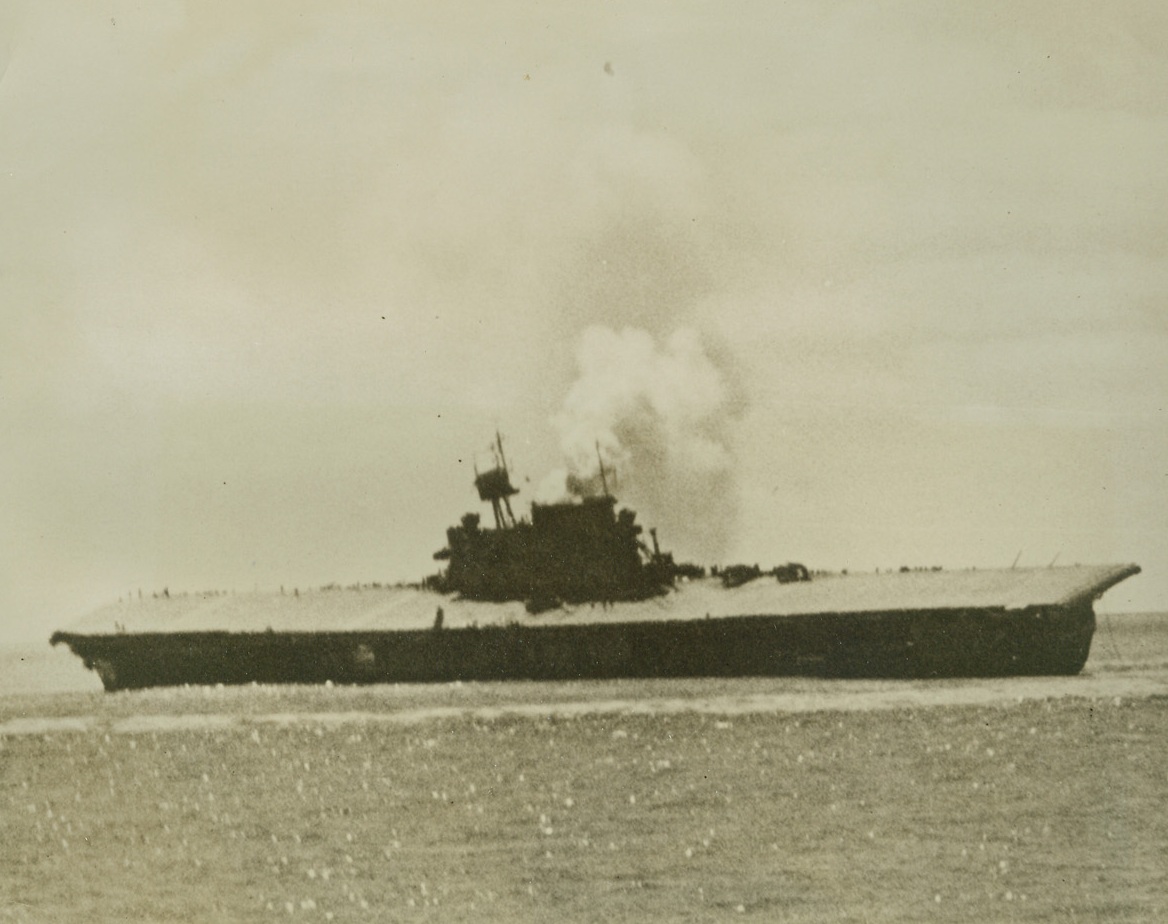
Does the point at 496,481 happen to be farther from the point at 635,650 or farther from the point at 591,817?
the point at 635,650

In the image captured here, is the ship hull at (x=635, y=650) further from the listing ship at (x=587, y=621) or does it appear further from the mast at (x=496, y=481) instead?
the mast at (x=496, y=481)

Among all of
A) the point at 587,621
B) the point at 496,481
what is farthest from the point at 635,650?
the point at 496,481

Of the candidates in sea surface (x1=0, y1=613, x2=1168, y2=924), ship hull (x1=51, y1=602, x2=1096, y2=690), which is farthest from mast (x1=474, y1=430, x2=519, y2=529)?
ship hull (x1=51, y1=602, x2=1096, y2=690)

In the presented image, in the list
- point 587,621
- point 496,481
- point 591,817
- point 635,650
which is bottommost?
point 591,817

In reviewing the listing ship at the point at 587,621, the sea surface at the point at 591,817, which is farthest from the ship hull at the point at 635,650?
the sea surface at the point at 591,817

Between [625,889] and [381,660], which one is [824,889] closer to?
[625,889]
